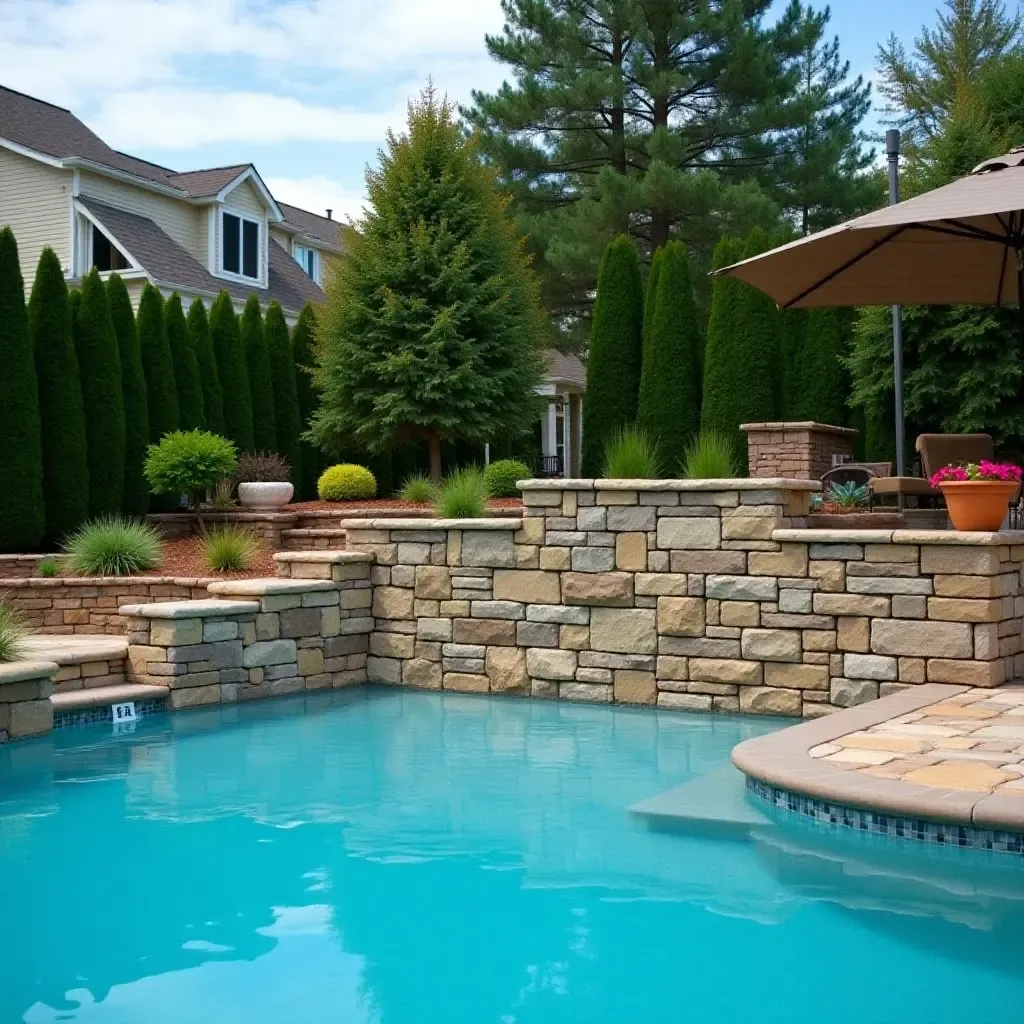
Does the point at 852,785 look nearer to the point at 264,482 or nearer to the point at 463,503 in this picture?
the point at 463,503

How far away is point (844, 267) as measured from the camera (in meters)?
7.15

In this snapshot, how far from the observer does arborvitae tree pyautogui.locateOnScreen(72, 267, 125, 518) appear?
11.9 meters

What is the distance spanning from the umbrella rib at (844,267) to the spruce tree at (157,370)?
25.7 ft

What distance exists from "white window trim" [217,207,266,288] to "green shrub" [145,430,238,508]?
9.05 meters

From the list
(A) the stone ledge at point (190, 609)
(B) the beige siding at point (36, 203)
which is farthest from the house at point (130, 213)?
(A) the stone ledge at point (190, 609)

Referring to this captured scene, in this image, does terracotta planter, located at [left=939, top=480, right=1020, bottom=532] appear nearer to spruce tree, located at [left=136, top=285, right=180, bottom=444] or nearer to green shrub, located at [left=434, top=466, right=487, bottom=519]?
green shrub, located at [left=434, top=466, right=487, bottom=519]

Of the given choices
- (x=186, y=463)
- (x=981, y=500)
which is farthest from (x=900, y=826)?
(x=186, y=463)

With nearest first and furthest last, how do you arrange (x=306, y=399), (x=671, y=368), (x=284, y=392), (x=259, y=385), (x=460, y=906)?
(x=460, y=906), (x=671, y=368), (x=259, y=385), (x=284, y=392), (x=306, y=399)

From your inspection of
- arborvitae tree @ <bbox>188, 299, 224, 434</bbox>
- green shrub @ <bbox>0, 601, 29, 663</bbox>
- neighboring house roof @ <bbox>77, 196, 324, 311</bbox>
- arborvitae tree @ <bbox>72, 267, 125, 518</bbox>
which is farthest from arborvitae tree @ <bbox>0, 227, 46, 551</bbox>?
neighboring house roof @ <bbox>77, 196, 324, 311</bbox>

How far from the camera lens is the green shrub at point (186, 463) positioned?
11.4 m

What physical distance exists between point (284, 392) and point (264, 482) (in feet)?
7.98

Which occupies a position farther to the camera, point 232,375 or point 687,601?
point 232,375

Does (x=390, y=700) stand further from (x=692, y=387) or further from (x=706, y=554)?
(x=692, y=387)

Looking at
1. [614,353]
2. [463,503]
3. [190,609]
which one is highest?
[614,353]
